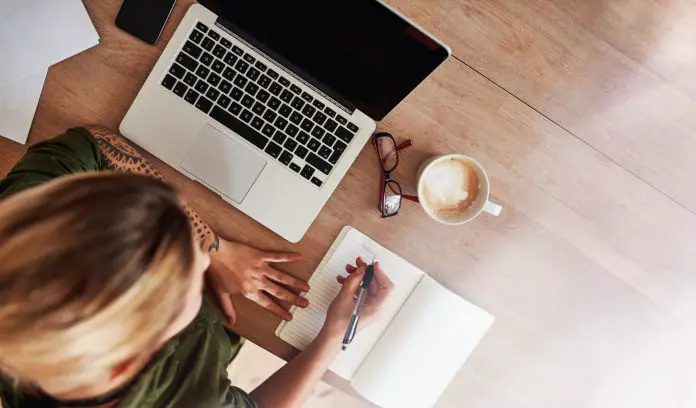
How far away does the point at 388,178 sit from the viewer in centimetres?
91

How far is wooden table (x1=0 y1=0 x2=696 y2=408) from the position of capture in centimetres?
91

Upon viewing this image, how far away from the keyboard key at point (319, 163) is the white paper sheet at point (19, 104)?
439mm

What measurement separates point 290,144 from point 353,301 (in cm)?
27

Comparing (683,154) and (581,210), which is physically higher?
(683,154)

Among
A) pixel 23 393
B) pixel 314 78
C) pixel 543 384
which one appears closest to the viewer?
pixel 23 393

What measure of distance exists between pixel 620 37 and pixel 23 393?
100cm

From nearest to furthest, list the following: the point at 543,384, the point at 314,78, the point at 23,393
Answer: the point at 23,393 < the point at 314,78 < the point at 543,384

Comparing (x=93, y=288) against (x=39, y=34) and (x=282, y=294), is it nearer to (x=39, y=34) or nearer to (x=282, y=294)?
(x=282, y=294)

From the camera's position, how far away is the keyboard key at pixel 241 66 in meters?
0.90

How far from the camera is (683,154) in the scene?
933mm

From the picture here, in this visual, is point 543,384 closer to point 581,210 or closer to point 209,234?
point 581,210

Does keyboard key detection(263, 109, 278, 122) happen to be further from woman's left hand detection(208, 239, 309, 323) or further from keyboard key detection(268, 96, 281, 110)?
woman's left hand detection(208, 239, 309, 323)

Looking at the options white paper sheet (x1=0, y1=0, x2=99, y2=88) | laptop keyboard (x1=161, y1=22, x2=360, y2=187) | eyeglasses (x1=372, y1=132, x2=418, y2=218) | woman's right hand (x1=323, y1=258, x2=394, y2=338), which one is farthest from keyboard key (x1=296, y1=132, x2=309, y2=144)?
white paper sheet (x1=0, y1=0, x2=99, y2=88)

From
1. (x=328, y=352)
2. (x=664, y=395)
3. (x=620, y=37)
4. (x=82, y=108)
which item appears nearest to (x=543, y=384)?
(x=664, y=395)
